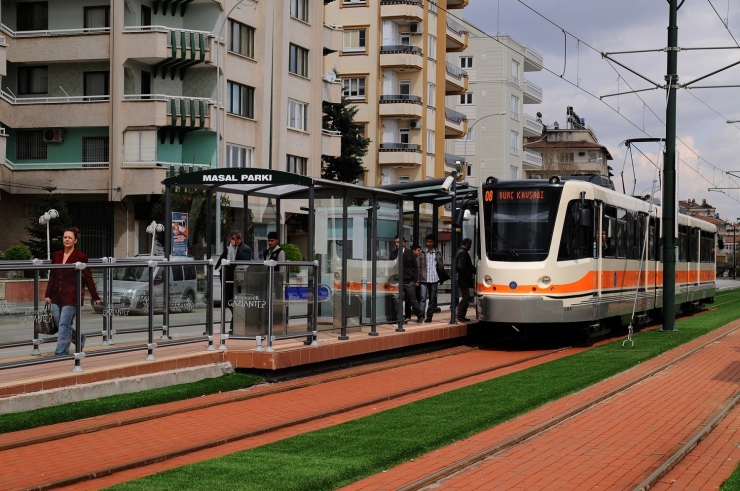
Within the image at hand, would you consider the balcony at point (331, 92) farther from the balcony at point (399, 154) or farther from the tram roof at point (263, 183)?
the tram roof at point (263, 183)

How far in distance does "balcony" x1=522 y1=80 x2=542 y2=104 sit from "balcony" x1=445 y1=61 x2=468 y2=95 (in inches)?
698

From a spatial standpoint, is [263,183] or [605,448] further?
[263,183]

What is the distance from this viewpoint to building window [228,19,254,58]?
50.3 m

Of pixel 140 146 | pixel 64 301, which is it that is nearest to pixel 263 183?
pixel 64 301

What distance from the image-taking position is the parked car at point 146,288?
46.8 ft

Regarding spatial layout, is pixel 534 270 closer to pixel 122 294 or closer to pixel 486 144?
pixel 122 294

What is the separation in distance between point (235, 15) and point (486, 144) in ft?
146

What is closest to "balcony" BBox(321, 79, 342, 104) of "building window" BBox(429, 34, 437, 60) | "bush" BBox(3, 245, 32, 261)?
"building window" BBox(429, 34, 437, 60)

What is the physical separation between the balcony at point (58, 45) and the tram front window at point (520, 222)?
2955cm

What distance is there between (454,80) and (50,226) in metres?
39.8

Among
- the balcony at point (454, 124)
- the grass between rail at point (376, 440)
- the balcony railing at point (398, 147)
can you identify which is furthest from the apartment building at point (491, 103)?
the grass between rail at point (376, 440)

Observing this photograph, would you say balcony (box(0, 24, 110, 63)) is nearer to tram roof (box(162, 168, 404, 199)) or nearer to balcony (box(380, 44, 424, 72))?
balcony (box(380, 44, 424, 72))

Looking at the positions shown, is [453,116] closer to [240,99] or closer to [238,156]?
[240,99]

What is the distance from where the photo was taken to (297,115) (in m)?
55.9
